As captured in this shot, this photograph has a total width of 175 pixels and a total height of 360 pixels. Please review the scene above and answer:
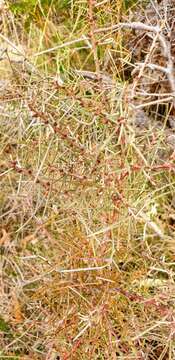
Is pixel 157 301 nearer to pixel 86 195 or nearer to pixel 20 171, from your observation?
pixel 86 195

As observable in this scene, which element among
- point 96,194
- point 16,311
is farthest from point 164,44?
point 16,311

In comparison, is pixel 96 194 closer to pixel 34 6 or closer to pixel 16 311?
pixel 16 311

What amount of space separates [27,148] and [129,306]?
44cm

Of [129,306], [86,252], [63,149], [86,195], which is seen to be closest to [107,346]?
[129,306]

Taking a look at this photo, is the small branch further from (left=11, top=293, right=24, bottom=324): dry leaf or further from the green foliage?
(left=11, top=293, right=24, bottom=324): dry leaf

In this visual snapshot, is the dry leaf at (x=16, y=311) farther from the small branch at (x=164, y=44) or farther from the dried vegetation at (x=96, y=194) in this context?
the small branch at (x=164, y=44)

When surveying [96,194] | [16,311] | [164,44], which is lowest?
[16,311]

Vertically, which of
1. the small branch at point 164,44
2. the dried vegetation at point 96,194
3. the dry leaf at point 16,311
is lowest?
the dry leaf at point 16,311

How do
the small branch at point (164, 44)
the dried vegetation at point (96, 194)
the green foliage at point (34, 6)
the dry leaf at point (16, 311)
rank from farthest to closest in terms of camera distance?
the green foliage at point (34, 6) → the dry leaf at point (16, 311) → the small branch at point (164, 44) → the dried vegetation at point (96, 194)

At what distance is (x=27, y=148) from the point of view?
1.77 metres

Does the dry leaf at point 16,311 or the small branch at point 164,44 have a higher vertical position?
the small branch at point 164,44

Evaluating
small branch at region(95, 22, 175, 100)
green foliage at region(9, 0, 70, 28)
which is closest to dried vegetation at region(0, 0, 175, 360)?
small branch at region(95, 22, 175, 100)

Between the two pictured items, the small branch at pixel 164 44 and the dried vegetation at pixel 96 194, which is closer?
the dried vegetation at pixel 96 194

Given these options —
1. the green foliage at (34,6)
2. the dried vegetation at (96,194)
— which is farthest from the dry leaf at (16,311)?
the green foliage at (34,6)
